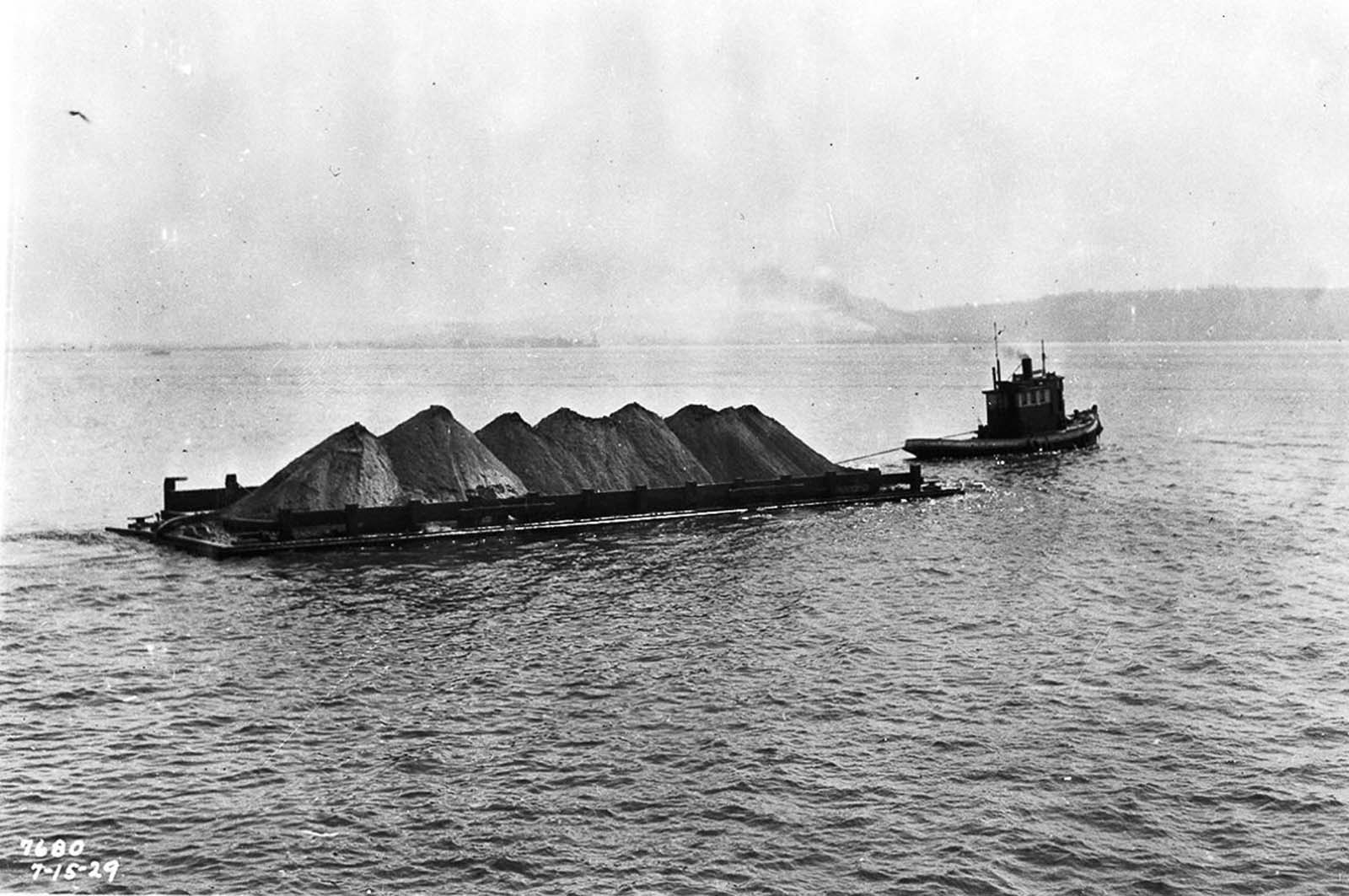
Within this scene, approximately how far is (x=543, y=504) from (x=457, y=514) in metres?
3.46

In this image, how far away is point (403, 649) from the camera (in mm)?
25125

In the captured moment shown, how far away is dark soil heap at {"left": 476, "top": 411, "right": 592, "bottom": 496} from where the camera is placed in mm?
44469

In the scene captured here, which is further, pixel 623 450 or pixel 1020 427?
pixel 1020 427

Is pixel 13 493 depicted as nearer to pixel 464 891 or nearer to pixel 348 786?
pixel 348 786

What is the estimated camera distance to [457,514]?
39844 mm

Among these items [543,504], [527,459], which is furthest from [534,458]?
[543,504]

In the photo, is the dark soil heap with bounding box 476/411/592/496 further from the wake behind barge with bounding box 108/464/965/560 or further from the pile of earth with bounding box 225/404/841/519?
the wake behind barge with bounding box 108/464/965/560

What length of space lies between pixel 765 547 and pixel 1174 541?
1518 centimetres

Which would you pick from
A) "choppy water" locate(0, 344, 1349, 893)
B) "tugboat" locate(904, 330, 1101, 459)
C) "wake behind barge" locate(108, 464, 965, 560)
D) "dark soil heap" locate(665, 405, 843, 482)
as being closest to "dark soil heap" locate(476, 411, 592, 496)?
"wake behind barge" locate(108, 464, 965, 560)

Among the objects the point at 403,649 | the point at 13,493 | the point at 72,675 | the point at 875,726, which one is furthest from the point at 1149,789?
the point at 13,493

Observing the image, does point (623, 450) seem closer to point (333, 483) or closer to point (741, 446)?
point (741, 446)

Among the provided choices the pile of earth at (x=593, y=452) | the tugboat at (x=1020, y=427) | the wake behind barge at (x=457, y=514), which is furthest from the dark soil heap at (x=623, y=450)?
the tugboat at (x=1020, y=427)

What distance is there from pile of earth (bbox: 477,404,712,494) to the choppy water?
4.30 metres

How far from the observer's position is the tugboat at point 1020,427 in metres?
73.2
